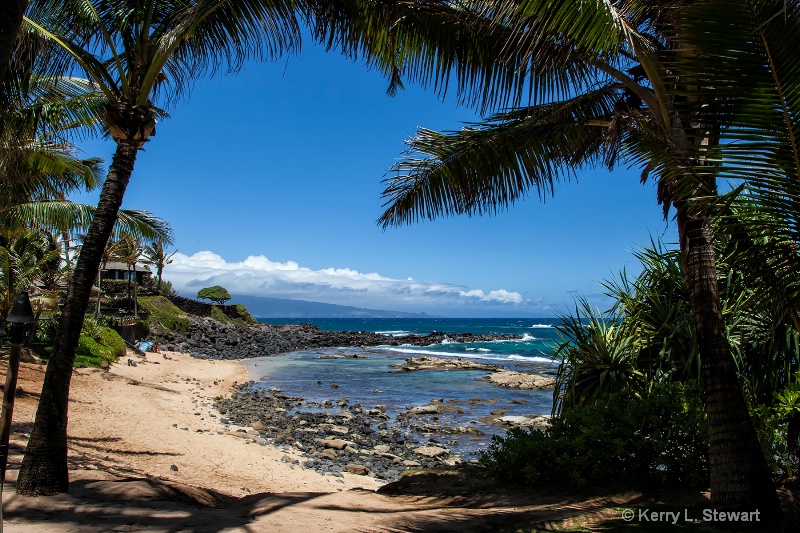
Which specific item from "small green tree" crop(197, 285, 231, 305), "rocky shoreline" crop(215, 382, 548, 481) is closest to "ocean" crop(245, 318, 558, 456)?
→ "rocky shoreline" crop(215, 382, 548, 481)

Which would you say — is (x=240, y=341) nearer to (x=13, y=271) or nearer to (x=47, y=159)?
(x=13, y=271)

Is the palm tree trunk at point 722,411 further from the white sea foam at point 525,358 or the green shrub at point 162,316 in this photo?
the white sea foam at point 525,358

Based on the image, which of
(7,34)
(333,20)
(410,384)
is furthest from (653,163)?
(410,384)

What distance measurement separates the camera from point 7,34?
127 inches

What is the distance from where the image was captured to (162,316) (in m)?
37.7

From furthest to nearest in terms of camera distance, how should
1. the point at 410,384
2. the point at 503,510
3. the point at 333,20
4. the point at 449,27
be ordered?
1. the point at 410,384
2. the point at 333,20
3. the point at 449,27
4. the point at 503,510

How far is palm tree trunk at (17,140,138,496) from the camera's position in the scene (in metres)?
5.42

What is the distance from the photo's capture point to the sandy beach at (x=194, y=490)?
4.90 m

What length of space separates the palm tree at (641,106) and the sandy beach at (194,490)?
1977mm

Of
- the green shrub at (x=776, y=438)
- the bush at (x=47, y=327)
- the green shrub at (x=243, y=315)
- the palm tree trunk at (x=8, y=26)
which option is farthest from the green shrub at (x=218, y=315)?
the green shrub at (x=776, y=438)

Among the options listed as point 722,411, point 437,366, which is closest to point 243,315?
point 437,366

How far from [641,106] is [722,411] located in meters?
3.07

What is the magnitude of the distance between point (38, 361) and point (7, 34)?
15616 mm

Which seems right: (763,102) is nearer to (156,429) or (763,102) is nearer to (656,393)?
(656,393)
